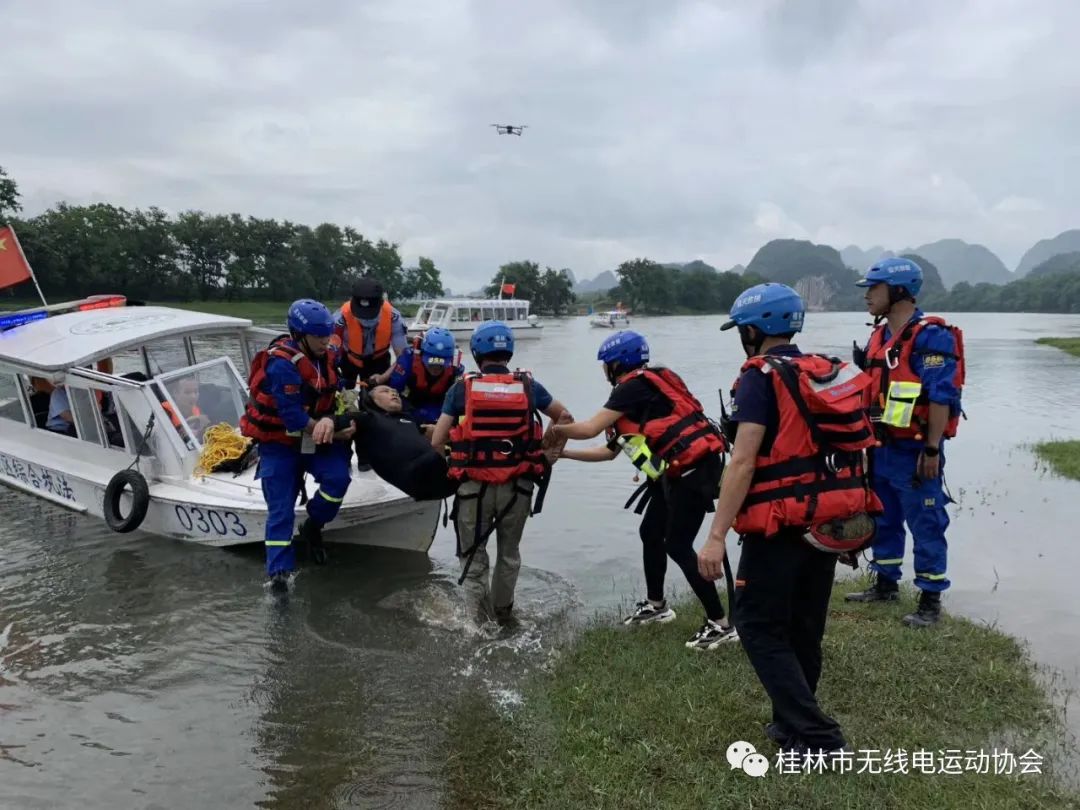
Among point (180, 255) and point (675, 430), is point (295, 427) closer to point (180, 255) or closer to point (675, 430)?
point (675, 430)

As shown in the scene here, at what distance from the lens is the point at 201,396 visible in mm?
8305

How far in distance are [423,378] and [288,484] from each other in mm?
1474

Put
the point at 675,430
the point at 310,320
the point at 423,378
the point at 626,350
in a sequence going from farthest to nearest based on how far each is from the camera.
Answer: the point at 423,378, the point at 310,320, the point at 626,350, the point at 675,430

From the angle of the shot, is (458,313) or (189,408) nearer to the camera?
(189,408)

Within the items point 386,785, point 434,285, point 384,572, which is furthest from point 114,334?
point 434,285

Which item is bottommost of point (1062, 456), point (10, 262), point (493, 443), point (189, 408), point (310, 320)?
point (1062, 456)

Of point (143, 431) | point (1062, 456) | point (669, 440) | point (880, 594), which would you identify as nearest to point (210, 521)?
→ point (143, 431)

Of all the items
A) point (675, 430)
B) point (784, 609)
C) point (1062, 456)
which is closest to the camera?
point (784, 609)

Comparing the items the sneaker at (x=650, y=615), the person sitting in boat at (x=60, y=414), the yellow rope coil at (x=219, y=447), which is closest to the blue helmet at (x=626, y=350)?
the sneaker at (x=650, y=615)

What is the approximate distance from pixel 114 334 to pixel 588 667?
19.9ft

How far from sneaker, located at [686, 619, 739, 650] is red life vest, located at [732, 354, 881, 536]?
6.18ft

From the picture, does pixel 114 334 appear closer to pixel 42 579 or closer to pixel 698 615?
pixel 42 579

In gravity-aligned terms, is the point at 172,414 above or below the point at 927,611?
above

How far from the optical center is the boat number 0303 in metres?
7.10
